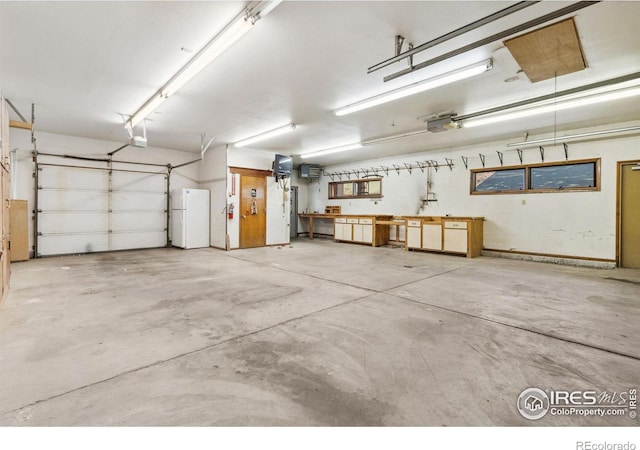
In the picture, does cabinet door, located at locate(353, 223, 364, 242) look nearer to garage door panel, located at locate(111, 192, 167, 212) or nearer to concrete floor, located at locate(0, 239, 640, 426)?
concrete floor, located at locate(0, 239, 640, 426)

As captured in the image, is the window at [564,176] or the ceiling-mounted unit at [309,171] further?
the ceiling-mounted unit at [309,171]

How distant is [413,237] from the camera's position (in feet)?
25.7

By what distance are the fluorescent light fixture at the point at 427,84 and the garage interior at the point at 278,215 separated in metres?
0.03

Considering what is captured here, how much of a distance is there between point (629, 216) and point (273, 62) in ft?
23.0

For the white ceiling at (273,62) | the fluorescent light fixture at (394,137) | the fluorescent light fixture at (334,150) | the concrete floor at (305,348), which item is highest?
the fluorescent light fixture at (334,150)

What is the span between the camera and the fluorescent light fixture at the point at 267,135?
6.06 m

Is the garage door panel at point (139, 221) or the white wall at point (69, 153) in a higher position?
the white wall at point (69, 153)

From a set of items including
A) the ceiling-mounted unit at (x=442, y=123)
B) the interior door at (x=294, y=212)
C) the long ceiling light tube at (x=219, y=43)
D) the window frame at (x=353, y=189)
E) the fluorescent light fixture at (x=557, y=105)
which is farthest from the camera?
the interior door at (x=294, y=212)

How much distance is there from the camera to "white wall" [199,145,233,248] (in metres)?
7.81

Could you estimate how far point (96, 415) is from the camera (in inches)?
58.7

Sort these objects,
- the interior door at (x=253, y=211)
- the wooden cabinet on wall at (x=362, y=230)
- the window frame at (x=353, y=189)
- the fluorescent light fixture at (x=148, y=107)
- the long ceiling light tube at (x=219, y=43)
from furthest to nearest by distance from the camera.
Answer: the window frame at (x=353, y=189) → the wooden cabinet on wall at (x=362, y=230) → the interior door at (x=253, y=211) → the fluorescent light fixture at (x=148, y=107) → the long ceiling light tube at (x=219, y=43)

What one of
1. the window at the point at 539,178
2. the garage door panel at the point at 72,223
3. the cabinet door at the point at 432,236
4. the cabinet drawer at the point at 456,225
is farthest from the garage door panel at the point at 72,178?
the window at the point at 539,178

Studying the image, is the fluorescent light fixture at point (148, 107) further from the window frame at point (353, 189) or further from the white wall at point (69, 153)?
the window frame at point (353, 189)

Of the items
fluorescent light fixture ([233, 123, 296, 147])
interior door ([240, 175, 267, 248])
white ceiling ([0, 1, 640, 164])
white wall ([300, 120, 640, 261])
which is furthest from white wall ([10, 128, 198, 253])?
white wall ([300, 120, 640, 261])
